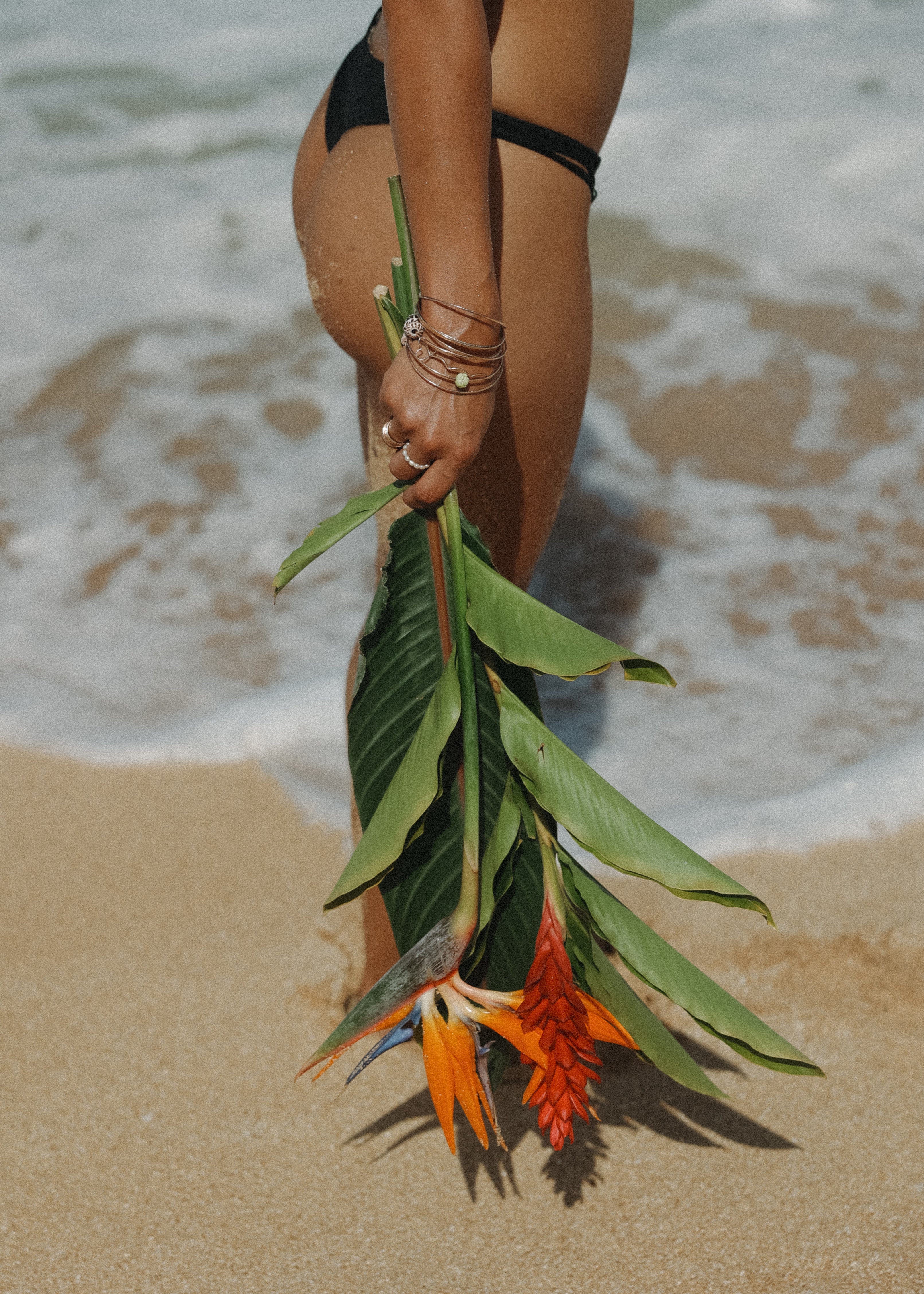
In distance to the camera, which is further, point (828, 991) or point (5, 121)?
point (5, 121)

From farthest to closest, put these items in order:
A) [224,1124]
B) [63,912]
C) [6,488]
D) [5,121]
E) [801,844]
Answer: [5,121]
[6,488]
[801,844]
[63,912]
[224,1124]

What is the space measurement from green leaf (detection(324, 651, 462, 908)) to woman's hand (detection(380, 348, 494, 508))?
0.50ft

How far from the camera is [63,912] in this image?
6.01 ft

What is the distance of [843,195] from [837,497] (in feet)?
8.00

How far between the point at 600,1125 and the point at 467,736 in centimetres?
68

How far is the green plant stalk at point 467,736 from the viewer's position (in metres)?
1.01

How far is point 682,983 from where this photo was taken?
1.03 m

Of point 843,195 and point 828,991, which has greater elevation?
point 828,991

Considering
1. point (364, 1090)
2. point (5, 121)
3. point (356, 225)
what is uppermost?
point (356, 225)

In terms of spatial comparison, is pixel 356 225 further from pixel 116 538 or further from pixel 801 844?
pixel 116 538

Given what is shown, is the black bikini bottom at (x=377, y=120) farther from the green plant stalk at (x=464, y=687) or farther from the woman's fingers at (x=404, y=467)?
the woman's fingers at (x=404, y=467)

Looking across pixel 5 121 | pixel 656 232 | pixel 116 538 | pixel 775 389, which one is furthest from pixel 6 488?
pixel 5 121

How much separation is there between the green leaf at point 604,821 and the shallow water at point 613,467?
3.39 ft

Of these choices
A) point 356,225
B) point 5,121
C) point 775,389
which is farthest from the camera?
point 5,121
